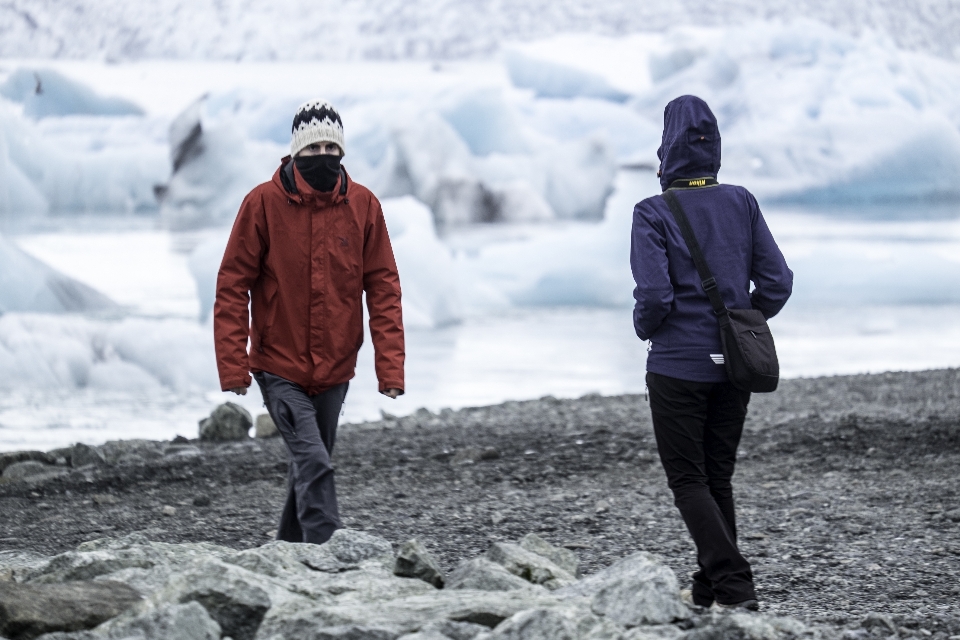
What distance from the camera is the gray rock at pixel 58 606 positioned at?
256 centimetres

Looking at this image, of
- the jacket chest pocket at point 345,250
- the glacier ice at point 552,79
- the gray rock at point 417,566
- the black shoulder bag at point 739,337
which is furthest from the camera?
the glacier ice at point 552,79

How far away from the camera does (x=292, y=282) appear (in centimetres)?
322

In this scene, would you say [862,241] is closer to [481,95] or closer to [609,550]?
[481,95]

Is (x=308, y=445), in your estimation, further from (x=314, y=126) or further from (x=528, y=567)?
(x=314, y=126)

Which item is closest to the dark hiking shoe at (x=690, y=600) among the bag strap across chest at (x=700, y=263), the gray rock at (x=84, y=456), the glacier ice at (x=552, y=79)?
the bag strap across chest at (x=700, y=263)

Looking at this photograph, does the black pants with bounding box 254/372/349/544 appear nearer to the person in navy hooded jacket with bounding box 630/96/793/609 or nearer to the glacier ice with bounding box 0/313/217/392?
the person in navy hooded jacket with bounding box 630/96/793/609

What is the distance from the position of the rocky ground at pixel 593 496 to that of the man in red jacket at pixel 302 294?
31.9 inches

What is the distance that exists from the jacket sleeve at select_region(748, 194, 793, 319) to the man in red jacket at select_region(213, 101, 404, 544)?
1.02 metres

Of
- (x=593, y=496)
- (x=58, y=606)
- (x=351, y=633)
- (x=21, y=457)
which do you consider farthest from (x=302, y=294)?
(x=21, y=457)

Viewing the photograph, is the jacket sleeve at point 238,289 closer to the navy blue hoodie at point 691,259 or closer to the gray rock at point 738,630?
the navy blue hoodie at point 691,259

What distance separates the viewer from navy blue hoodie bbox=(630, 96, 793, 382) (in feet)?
9.06

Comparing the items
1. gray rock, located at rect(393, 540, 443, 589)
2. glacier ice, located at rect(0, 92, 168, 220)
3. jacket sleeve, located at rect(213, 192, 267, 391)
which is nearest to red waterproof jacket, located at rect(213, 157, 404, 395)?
jacket sleeve, located at rect(213, 192, 267, 391)

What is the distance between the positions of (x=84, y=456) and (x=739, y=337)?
175 inches

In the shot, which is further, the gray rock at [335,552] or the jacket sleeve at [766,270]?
the gray rock at [335,552]
